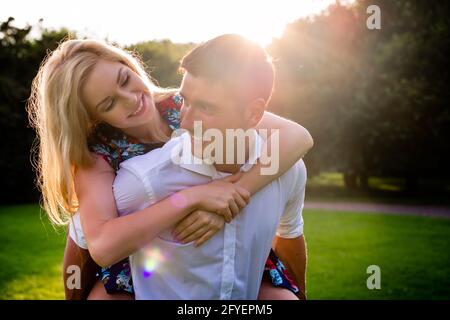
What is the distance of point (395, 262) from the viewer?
9.58m

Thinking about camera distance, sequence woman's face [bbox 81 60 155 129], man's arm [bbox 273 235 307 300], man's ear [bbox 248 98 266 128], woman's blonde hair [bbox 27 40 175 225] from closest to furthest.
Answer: man's ear [bbox 248 98 266 128], woman's blonde hair [bbox 27 40 175 225], woman's face [bbox 81 60 155 129], man's arm [bbox 273 235 307 300]

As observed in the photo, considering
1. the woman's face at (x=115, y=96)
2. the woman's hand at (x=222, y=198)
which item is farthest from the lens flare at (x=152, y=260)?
the woman's face at (x=115, y=96)

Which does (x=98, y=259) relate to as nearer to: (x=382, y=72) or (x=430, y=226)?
(x=430, y=226)

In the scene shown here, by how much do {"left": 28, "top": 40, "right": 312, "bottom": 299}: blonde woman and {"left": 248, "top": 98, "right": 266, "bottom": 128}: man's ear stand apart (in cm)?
22

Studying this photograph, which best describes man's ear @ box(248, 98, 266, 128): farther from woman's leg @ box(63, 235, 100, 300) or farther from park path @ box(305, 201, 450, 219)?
park path @ box(305, 201, 450, 219)

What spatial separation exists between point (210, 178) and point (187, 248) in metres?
0.29

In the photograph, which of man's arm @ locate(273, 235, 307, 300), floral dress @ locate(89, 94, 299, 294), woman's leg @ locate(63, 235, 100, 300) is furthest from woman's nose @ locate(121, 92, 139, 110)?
man's arm @ locate(273, 235, 307, 300)

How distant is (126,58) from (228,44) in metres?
0.98

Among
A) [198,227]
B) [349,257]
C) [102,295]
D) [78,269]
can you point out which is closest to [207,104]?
[198,227]

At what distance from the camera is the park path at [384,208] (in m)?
16.1

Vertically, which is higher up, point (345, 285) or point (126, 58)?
point (126, 58)

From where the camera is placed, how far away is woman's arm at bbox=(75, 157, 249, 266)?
6.30 feet
